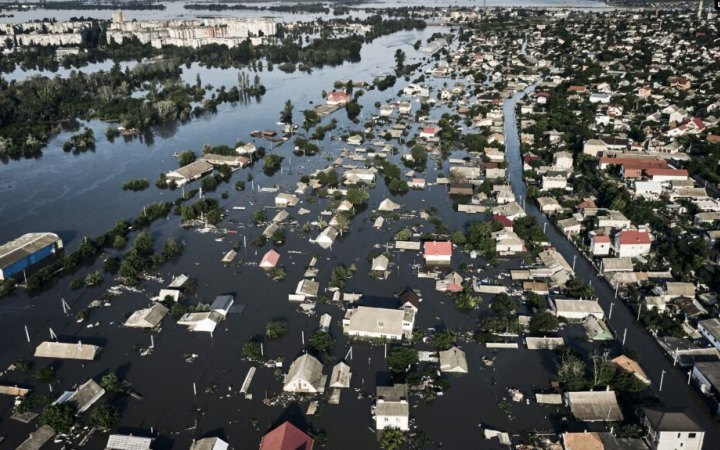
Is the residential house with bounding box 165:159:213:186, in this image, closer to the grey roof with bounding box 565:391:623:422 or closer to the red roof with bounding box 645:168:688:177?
the grey roof with bounding box 565:391:623:422

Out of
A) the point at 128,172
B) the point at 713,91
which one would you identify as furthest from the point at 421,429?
the point at 713,91

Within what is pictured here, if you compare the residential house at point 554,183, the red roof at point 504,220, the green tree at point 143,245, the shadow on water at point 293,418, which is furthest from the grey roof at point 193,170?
the shadow on water at point 293,418

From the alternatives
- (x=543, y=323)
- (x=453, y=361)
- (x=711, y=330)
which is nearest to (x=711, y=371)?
(x=711, y=330)

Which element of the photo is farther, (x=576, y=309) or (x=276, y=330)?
(x=576, y=309)

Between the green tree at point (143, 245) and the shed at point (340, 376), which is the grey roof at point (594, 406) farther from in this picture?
the green tree at point (143, 245)

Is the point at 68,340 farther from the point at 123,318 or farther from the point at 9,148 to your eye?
the point at 9,148

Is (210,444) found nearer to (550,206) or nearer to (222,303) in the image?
(222,303)

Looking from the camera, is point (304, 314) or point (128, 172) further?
point (128, 172)
